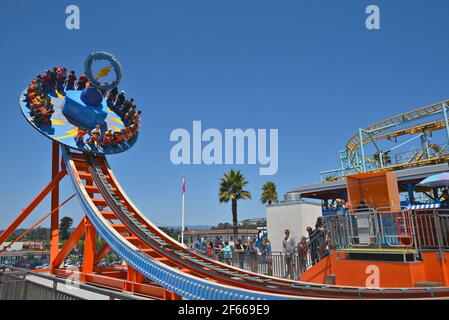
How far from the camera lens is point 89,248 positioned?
12.2m

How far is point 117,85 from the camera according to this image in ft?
59.9

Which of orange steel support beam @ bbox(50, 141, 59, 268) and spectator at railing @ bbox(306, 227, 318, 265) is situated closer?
spectator at railing @ bbox(306, 227, 318, 265)

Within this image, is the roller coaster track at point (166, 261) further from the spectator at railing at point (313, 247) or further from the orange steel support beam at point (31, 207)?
the spectator at railing at point (313, 247)

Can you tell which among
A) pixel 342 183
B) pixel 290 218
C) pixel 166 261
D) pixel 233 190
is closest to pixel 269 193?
pixel 233 190

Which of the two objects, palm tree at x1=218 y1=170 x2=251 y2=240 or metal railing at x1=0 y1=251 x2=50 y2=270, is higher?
palm tree at x1=218 y1=170 x2=251 y2=240

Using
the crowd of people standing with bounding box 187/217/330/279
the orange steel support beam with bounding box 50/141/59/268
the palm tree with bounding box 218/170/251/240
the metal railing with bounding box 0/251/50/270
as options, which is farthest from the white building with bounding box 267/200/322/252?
the palm tree with bounding box 218/170/251/240

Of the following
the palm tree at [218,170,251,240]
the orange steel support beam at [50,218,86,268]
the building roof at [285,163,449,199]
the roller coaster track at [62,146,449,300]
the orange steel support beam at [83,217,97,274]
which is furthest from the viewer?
the palm tree at [218,170,251,240]

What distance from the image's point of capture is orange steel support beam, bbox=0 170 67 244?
47.8ft

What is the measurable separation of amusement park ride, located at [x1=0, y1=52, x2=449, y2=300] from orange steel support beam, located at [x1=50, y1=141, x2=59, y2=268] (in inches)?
1.6

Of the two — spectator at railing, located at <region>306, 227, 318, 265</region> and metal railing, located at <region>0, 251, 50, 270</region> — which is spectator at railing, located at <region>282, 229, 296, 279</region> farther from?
metal railing, located at <region>0, 251, 50, 270</region>

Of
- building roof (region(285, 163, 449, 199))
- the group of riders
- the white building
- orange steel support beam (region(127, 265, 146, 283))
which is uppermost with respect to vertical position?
the group of riders

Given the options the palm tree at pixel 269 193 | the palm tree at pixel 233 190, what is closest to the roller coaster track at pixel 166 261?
the palm tree at pixel 233 190

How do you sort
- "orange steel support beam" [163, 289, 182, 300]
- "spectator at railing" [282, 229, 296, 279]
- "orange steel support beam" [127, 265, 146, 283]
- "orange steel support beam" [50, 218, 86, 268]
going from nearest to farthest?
1. "orange steel support beam" [163, 289, 182, 300]
2. "orange steel support beam" [127, 265, 146, 283]
3. "spectator at railing" [282, 229, 296, 279]
4. "orange steel support beam" [50, 218, 86, 268]
